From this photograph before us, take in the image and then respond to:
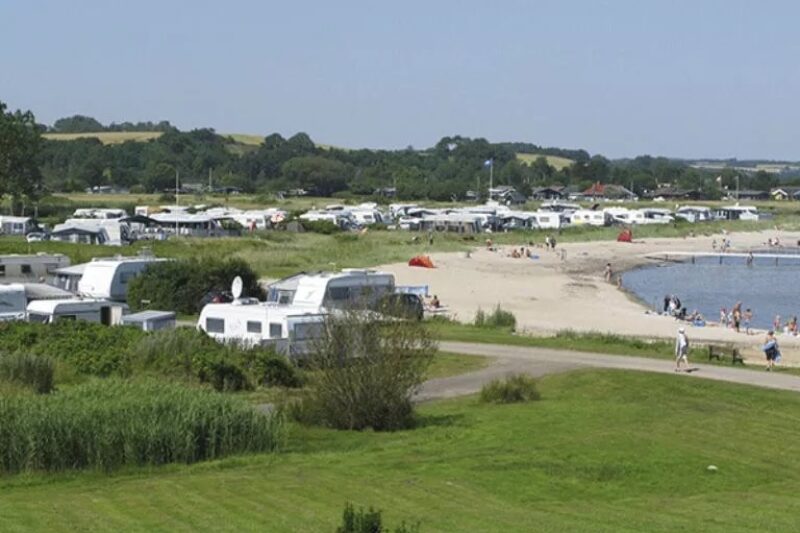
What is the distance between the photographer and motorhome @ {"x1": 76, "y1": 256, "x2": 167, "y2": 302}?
124 ft

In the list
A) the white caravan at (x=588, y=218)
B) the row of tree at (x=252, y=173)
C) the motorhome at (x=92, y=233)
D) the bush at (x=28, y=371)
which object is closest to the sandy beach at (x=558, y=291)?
the motorhome at (x=92, y=233)

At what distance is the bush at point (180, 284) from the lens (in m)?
37.3

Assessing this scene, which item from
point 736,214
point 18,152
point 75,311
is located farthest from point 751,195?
point 75,311

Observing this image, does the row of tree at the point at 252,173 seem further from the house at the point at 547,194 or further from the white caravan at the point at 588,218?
the white caravan at the point at 588,218

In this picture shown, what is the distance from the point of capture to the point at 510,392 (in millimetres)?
22406

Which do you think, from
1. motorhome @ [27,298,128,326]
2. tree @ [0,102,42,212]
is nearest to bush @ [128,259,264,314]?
motorhome @ [27,298,128,326]

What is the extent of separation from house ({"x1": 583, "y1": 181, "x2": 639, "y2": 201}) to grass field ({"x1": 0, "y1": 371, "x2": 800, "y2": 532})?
15334 cm

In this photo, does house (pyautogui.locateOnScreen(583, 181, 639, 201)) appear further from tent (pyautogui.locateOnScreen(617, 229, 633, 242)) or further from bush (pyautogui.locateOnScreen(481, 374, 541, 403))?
bush (pyautogui.locateOnScreen(481, 374, 541, 403))

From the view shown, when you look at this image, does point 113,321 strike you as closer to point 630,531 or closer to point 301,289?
point 301,289

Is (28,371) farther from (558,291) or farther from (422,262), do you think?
(422,262)

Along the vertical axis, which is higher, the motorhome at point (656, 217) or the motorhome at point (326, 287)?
→ the motorhome at point (326, 287)

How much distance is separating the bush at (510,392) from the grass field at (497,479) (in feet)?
1.22

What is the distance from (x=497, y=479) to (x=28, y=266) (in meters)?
27.2

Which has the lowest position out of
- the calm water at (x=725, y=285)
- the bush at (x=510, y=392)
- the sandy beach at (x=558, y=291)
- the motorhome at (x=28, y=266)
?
the calm water at (x=725, y=285)
